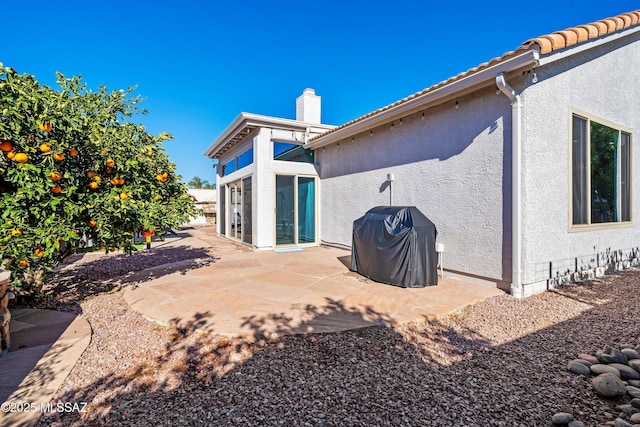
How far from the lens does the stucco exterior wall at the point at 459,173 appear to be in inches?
199

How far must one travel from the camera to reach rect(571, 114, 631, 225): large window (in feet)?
18.6

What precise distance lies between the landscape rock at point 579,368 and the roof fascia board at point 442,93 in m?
4.08

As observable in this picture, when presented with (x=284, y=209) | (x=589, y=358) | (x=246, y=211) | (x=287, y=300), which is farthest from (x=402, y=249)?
(x=246, y=211)

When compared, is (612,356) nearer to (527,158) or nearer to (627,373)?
(627,373)

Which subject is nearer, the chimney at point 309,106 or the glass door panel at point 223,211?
the chimney at point 309,106

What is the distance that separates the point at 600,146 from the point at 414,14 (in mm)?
6893

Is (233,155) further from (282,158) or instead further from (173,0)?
(173,0)

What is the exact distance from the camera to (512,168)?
479 cm

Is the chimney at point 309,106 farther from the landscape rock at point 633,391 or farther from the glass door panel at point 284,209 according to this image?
the landscape rock at point 633,391

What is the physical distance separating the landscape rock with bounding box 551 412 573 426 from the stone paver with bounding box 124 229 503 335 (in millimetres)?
1766

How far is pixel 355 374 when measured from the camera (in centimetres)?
267

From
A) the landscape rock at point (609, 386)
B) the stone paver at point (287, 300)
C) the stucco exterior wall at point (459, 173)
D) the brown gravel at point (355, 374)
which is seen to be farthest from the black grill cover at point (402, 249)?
the landscape rock at point (609, 386)

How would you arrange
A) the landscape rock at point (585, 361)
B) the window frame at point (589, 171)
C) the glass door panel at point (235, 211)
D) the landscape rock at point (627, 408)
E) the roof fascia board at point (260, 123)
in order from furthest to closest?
the glass door panel at point (235, 211)
the roof fascia board at point (260, 123)
the window frame at point (589, 171)
the landscape rock at point (585, 361)
the landscape rock at point (627, 408)

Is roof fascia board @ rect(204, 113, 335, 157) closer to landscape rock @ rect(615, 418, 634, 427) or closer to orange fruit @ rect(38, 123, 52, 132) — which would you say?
orange fruit @ rect(38, 123, 52, 132)
